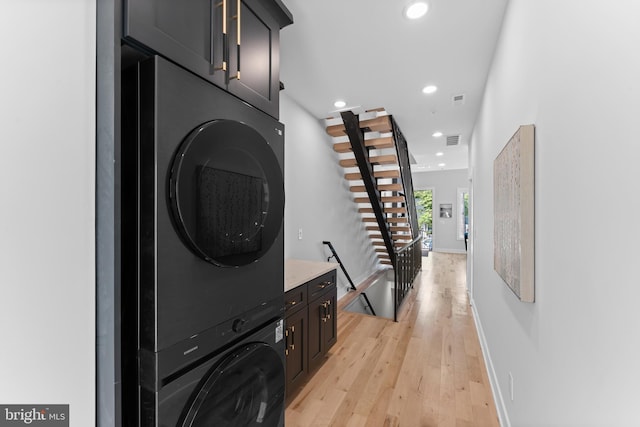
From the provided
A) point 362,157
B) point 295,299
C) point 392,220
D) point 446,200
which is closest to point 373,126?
point 362,157

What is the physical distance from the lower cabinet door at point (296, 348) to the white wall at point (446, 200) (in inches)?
358

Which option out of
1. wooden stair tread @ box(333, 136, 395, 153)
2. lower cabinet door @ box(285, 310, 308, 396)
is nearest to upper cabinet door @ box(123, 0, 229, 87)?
lower cabinet door @ box(285, 310, 308, 396)

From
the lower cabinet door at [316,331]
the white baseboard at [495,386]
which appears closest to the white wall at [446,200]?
the white baseboard at [495,386]

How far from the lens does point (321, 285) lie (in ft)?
8.00

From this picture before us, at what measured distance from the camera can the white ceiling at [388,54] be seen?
5.93 feet

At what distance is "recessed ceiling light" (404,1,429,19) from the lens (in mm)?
1730

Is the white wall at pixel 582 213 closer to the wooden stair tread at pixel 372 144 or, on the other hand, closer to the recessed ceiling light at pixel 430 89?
the recessed ceiling light at pixel 430 89

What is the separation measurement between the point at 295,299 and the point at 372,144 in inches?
109

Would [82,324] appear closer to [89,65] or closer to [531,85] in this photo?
[89,65]

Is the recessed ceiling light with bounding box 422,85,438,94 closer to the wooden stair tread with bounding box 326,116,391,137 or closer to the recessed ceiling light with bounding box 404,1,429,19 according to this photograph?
the wooden stair tread with bounding box 326,116,391,137

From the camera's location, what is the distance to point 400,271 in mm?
3893

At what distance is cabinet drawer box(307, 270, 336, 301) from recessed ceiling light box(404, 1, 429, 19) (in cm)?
199

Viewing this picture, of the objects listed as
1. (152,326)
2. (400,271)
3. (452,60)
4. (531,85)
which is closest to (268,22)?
(531,85)

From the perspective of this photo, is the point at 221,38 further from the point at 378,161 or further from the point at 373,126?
the point at 378,161
